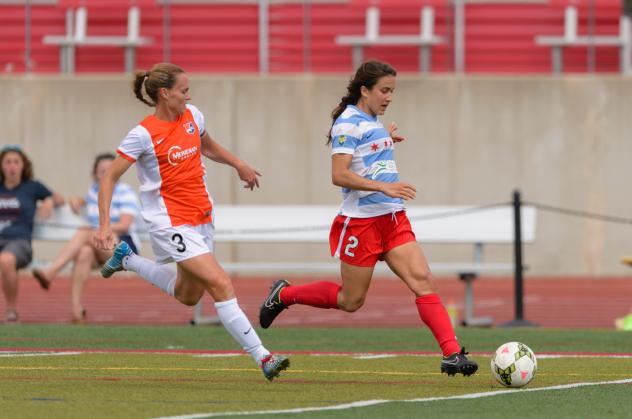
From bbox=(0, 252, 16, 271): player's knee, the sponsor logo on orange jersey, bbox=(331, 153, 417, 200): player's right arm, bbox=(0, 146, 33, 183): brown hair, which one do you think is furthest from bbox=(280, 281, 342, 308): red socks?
bbox=(0, 146, 33, 183): brown hair

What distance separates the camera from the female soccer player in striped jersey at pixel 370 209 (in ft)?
28.4

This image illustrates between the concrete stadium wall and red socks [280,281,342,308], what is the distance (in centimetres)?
1258

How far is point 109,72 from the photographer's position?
79.2 ft

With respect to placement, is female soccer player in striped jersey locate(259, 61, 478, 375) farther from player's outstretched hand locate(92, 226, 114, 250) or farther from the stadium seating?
the stadium seating

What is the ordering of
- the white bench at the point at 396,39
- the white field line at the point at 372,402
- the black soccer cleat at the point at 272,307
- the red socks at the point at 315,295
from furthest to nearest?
1. the white bench at the point at 396,39
2. the black soccer cleat at the point at 272,307
3. the red socks at the point at 315,295
4. the white field line at the point at 372,402

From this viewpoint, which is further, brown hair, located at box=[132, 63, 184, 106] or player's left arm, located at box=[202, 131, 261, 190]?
player's left arm, located at box=[202, 131, 261, 190]

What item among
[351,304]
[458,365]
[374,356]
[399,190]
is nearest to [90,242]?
[374,356]

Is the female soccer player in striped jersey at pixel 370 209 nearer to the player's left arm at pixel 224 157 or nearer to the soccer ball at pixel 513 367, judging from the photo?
the soccer ball at pixel 513 367

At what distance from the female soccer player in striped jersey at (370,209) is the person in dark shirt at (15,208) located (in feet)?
21.6

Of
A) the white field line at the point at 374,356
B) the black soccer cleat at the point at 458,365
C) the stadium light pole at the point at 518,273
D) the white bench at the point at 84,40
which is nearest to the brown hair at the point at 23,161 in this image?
the stadium light pole at the point at 518,273

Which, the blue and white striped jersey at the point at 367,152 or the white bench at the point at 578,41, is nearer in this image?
the blue and white striped jersey at the point at 367,152

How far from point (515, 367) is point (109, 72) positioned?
16.9 m

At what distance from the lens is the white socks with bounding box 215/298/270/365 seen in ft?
27.1

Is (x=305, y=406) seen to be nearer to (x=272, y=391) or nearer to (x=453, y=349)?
(x=272, y=391)
